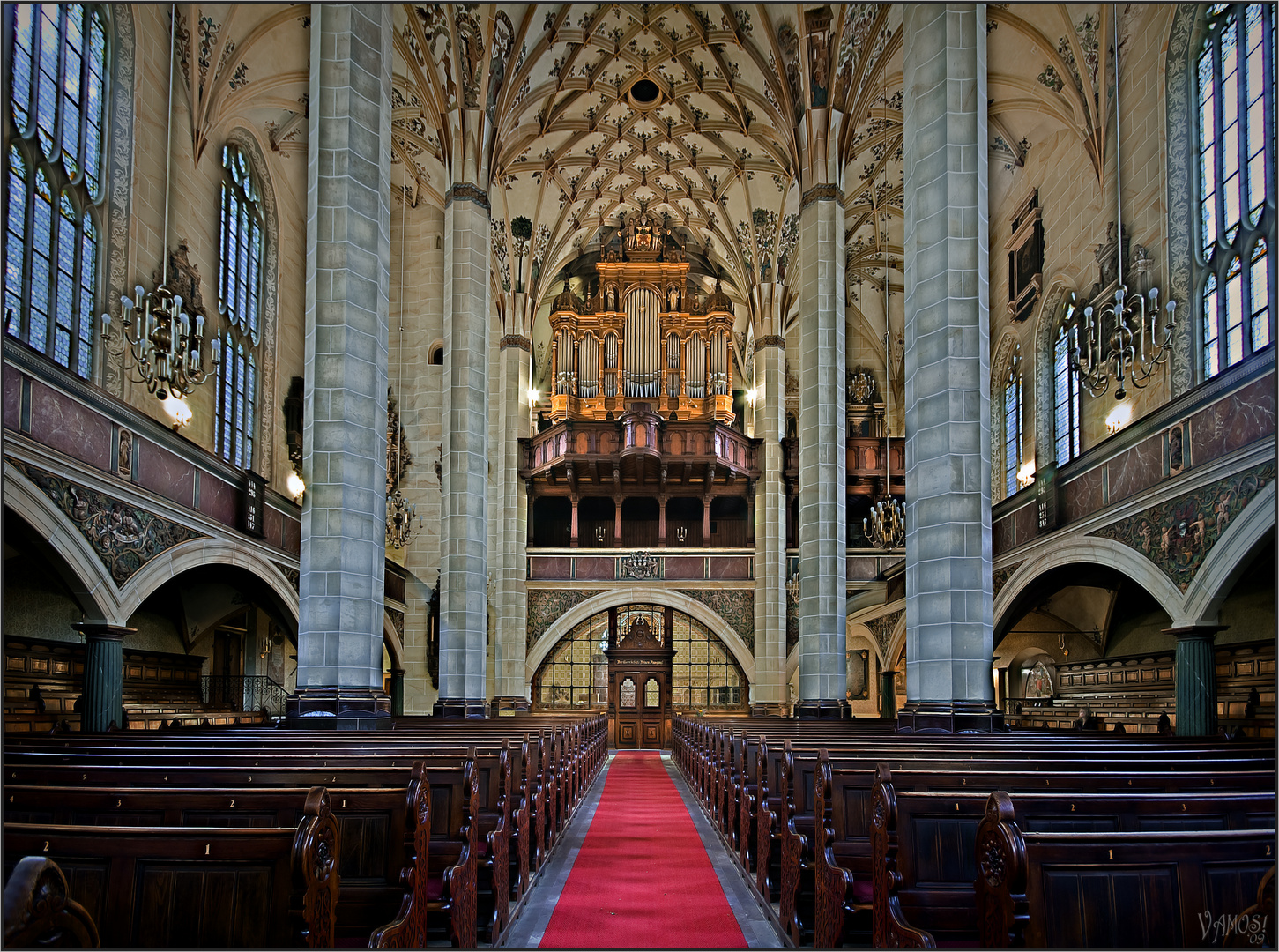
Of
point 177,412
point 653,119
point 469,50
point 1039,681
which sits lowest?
point 1039,681

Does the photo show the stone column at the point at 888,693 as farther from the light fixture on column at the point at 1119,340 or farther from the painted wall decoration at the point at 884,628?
the light fixture on column at the point at 1119,340

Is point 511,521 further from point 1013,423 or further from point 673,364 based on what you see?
point 1013,423

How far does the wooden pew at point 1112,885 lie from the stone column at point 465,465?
1404cm

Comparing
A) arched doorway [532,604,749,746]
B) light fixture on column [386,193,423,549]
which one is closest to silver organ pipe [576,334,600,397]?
light fixture on column [386,193,423,549]

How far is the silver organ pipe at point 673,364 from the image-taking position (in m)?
27.5

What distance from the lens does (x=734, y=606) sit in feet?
86.9

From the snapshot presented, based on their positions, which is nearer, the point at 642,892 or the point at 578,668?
the point at 642,892

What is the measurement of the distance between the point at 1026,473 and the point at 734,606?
9.31 metres

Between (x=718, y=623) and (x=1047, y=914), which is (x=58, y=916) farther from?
(x=718, y=623)

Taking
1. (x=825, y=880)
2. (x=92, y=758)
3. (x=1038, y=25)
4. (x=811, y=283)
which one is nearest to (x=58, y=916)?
(x=825, y=880)

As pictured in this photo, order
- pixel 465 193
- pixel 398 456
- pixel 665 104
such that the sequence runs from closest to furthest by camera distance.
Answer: pixel 465 193 → pixel 398 456 → pixel 665 104

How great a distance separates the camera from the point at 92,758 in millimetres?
5531

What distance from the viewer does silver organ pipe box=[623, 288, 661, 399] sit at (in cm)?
2741

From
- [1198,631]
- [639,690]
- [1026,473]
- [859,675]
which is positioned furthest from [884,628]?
[1198,631]
